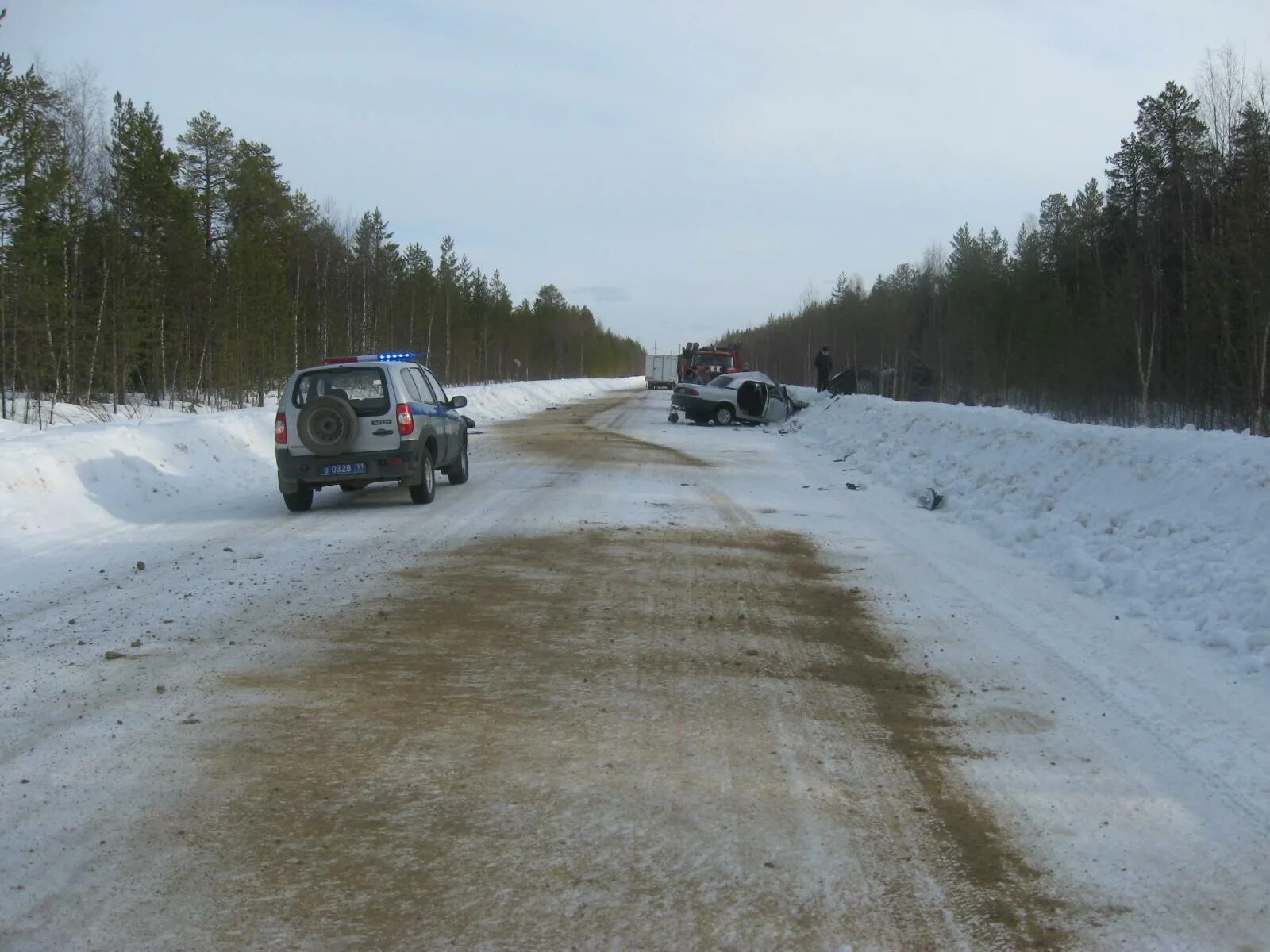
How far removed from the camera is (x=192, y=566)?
9164 mm

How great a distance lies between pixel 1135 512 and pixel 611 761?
773 centimetres

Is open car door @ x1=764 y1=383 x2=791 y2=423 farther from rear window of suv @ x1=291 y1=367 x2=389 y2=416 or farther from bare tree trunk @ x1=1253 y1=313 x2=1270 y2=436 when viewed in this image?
rear window of suv @ x1=291 y1=367 x2=389 y2=416

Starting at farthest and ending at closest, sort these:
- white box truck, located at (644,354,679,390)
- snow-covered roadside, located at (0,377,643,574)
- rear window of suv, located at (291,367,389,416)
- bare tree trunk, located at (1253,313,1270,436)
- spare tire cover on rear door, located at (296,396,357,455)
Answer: white box truck, located at (644,354,679,390)
bare tree trunk, located at (1253,313,1270,436)
rear window of suv, located at (291,367,389,416)
spare tire cover on rear door, located at (296,396,357,455)
snow-covered roadside, located at (0,377,643,574)

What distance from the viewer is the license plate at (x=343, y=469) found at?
42.2 ft

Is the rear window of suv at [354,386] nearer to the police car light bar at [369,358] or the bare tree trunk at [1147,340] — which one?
the police car light bar at [369,358]

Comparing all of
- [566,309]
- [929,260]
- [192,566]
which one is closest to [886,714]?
[192,566]

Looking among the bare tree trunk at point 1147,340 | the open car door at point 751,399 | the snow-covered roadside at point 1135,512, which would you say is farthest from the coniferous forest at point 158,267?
the bare tree trunk at point 1147,340

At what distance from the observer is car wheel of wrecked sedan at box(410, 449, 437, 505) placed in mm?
13516

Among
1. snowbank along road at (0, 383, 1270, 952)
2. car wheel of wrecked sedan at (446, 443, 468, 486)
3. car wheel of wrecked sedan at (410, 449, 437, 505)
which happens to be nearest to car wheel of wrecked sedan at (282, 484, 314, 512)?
car wheel of wrecked sedan at (410, 449, 437, 505)

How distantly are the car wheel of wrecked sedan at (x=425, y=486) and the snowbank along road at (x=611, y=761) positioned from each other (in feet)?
13.0

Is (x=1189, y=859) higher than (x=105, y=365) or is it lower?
lower

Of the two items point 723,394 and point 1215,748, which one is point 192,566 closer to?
point 1215,748

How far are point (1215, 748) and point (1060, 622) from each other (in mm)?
2605

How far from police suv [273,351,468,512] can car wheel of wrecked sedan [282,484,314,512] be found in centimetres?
1
